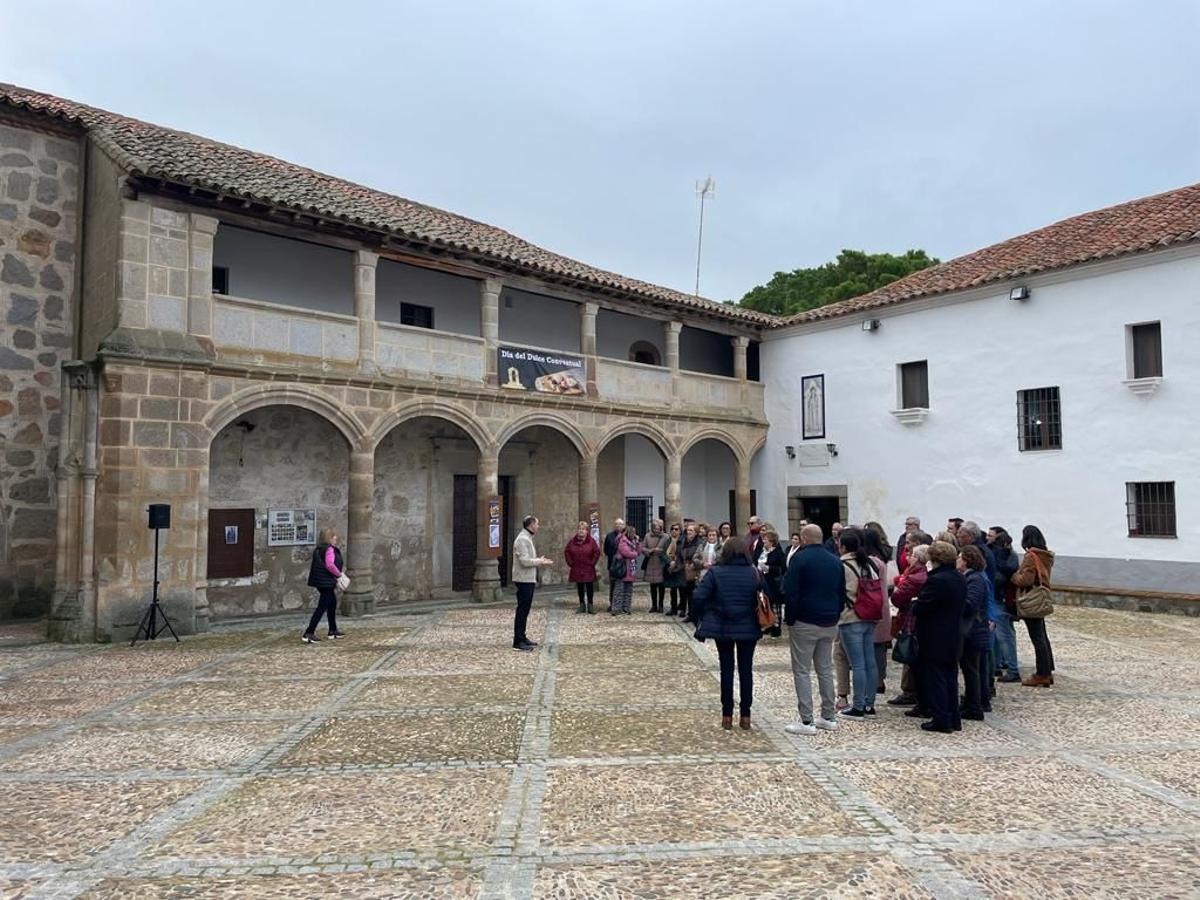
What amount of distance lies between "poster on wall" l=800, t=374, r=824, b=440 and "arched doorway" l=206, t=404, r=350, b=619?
10802mm

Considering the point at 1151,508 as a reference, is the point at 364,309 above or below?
above

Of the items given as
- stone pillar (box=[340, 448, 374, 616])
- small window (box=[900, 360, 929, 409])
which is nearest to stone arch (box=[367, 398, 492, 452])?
stone pillar (box=[340, 448, 374, 616])

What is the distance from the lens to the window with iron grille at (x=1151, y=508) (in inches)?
536

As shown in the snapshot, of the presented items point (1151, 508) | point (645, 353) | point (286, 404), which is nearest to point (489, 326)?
point (286, 404)

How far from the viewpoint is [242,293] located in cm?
1326

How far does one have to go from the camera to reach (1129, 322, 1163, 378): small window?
1389cm

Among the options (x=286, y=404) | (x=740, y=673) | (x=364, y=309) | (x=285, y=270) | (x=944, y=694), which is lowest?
(x=944, y=694)

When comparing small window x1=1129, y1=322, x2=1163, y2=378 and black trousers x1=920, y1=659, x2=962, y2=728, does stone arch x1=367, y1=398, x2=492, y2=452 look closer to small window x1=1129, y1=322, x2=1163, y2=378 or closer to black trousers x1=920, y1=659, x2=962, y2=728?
black trousers x1=920, y1=659, x2=962, y2=728

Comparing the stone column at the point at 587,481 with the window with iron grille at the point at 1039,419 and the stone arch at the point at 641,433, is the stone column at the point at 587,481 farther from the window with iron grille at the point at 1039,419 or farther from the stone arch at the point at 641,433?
the window with iron grille at the point at 1039,419

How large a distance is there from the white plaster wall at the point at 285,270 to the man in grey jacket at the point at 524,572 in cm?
674

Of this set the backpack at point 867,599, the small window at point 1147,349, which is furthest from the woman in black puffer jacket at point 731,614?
the small window at point 1147,349

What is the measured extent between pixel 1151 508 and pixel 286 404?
47.2 feet

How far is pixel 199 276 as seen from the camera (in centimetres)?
1120

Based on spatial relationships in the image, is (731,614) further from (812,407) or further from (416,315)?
(812,407)
